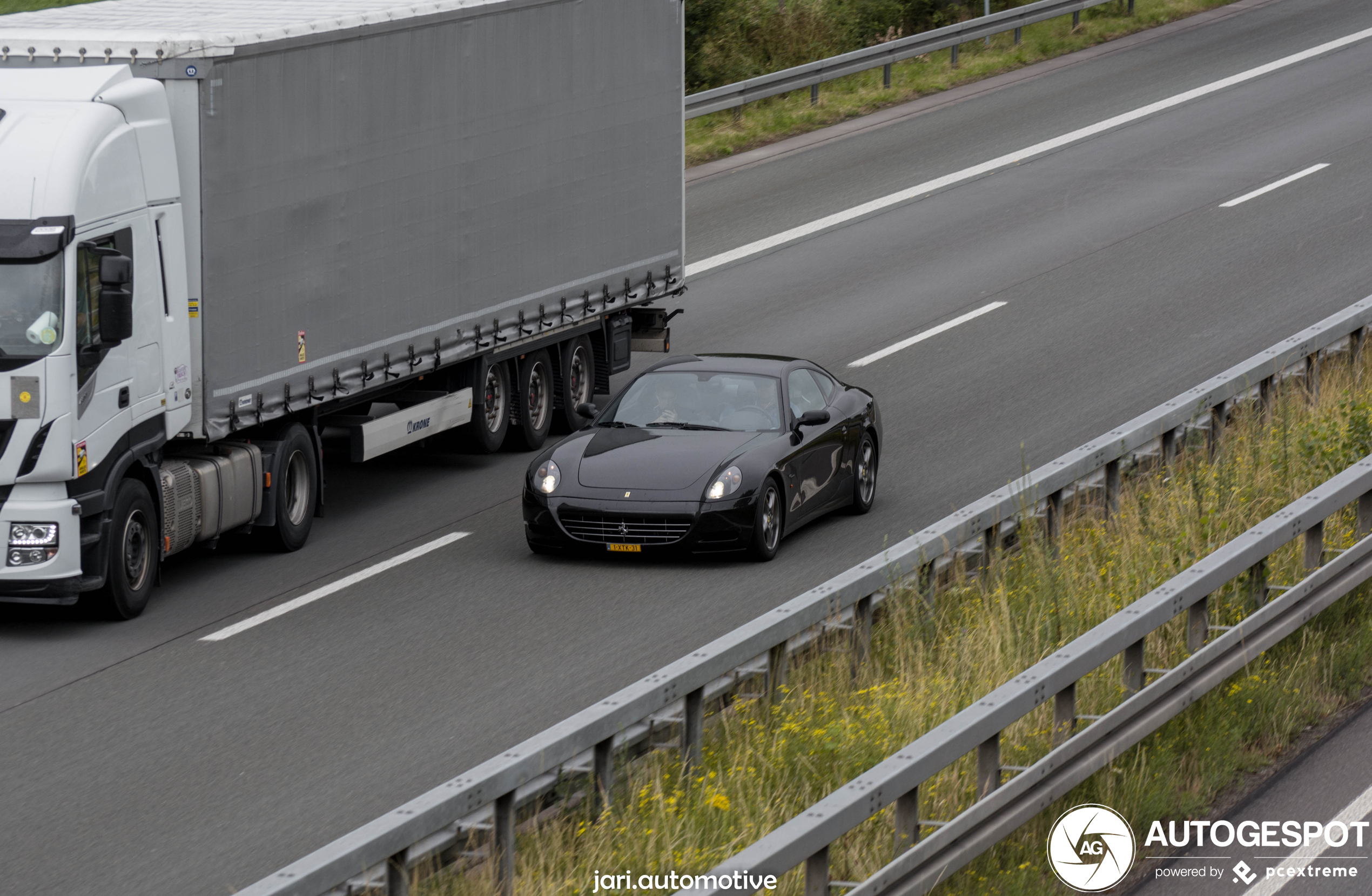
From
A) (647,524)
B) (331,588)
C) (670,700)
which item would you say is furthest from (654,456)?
(670,700)

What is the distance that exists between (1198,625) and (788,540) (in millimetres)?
5863

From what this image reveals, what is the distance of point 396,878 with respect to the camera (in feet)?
21.3

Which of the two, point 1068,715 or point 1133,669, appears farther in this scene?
point 1133,669

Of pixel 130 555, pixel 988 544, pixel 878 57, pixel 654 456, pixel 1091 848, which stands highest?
pixel 878 57

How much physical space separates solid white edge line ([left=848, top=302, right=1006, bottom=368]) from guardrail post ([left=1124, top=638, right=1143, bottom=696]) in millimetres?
11396

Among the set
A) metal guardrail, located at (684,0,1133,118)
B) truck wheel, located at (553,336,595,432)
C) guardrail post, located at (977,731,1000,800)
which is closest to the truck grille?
truck wheel, located at (553,336,595,432)

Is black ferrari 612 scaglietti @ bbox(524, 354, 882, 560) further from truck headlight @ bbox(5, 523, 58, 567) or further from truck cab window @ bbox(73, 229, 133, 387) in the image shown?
truck headlight @ bbox(5, 523, 58, 567)

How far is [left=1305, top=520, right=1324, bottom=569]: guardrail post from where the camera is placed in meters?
10.2

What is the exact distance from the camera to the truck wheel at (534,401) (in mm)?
17844

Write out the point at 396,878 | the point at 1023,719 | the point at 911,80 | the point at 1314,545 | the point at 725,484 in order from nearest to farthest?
1. the point at 396,878
2. the point at 1023,719
3. the point at 1314,545
4. the point at 725,484
5. the point at 911,80

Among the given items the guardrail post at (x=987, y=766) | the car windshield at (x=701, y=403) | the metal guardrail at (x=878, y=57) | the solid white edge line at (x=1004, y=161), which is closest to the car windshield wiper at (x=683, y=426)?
the car windshield at (x=701, y=403)

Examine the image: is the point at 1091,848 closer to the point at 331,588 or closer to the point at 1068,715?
the point at 1068,715

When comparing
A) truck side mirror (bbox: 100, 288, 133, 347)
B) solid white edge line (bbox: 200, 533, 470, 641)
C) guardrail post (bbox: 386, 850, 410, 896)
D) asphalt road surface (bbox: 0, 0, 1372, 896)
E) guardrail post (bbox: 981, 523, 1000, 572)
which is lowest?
solid white edge line (bbox: 200, 533, 470, 641)

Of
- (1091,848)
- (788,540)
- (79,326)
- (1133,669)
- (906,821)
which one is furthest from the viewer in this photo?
(788,540)
